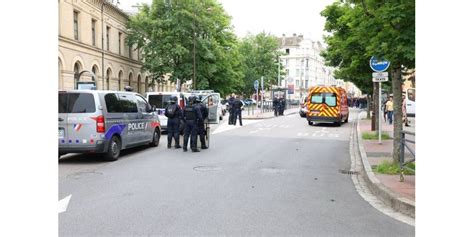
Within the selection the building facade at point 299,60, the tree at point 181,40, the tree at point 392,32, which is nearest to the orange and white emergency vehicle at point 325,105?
the tree at point 392,32

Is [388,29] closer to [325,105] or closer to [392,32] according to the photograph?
[392,32]

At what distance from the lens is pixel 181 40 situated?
4116 cm

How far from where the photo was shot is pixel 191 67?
136 ft

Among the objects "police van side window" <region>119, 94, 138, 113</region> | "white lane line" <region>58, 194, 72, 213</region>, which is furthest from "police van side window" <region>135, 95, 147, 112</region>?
"white lane line" <region>58, 194, 72, 213</region>

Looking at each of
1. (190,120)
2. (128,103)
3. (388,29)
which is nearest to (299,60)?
(190,120)

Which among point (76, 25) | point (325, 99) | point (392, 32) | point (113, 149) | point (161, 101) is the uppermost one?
point (76, 25)

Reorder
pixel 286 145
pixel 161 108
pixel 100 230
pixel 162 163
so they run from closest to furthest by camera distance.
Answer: pixel 100 230, pixel 162 163, pixel 286 145, pixel 161 108

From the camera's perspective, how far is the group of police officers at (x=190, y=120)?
13398 millimetres

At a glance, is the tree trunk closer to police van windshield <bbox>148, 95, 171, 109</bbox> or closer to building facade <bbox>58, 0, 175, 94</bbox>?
police van windshield <bbox>148, 95, 171, 109</bbox>

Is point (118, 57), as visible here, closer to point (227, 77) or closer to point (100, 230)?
point (227, 77)

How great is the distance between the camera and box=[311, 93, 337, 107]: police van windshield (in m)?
25.7

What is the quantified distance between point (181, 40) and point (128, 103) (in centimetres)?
2941
